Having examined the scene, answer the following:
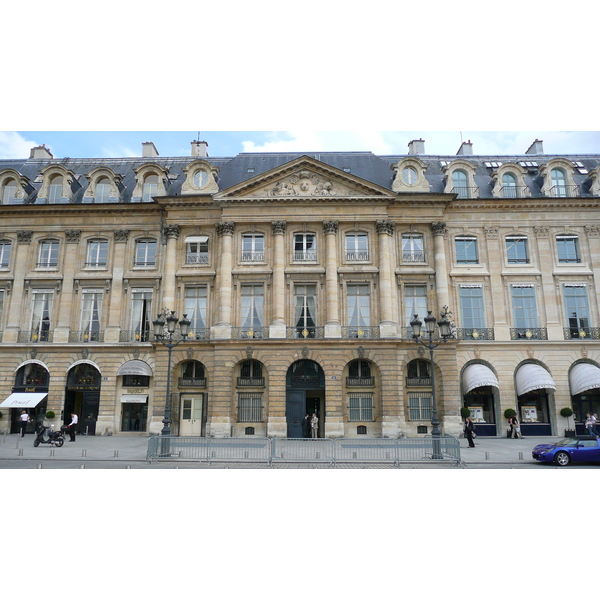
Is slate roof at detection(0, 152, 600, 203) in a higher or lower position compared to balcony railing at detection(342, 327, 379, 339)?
higher

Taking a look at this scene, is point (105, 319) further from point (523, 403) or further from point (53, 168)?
point (523, 403)

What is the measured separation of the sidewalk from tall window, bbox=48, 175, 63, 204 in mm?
15818

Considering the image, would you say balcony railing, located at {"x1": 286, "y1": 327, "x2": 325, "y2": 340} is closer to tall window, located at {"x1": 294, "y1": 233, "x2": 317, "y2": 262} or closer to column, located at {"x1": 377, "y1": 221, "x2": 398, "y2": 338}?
column, located at {"x1": 377, "y1": 221, "x2": 398, "y2": 338}

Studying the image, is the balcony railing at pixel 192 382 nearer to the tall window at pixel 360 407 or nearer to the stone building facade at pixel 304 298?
the stone building facade at pixel 304 298

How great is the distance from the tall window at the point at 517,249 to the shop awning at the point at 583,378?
743cm

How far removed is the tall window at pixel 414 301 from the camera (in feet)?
105

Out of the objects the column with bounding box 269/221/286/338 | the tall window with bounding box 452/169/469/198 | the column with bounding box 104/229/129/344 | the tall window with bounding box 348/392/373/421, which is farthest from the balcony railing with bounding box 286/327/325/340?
the tall window with bounding box 452/169/469/198

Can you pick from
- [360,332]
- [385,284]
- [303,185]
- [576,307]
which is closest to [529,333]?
[576,307]

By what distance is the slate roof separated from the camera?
34531 mm

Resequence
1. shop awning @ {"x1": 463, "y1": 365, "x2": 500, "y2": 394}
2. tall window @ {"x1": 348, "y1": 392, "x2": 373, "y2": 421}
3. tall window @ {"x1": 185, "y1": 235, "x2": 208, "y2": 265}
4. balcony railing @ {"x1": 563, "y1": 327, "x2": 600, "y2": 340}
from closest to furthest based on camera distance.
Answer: shop awning @ {"x1": 463, "y1": 365, "x2": 500, "y2": 394} < tall window @ {"x1": 348, "y1": 392, "x2": 373, "y2": 421} < balcony railing @ {"x1": 563, "y1": 327, "x2": 600, "y2": 340} < tall window @ {"x1": 185, "y1": 235, "x2": 208, "y2": 265}

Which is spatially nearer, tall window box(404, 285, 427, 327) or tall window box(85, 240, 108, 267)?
tall window box(404, 285, 427, 327)

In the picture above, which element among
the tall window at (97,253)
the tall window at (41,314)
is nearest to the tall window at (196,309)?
the tall window at (97,253)

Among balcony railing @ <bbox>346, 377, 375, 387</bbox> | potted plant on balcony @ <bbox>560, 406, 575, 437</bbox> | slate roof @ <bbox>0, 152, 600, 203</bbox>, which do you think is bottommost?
potted plant on balcony @ <bbox>560, 406, 575, 437</bbox>

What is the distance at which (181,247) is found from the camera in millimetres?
32938
